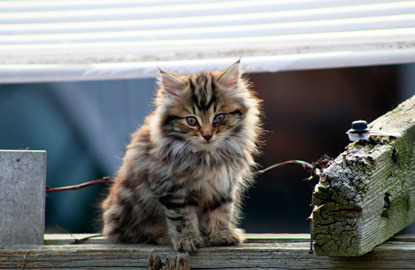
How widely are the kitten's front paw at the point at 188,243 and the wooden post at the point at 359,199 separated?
0.54 metres

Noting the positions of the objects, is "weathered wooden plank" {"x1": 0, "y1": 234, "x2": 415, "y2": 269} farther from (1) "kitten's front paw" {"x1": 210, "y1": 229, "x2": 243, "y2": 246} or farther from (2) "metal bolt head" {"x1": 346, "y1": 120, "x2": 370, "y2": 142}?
(2) "metal bolt head" {"x1": 346, "y1": 120, "x2": 370, "y2": 142}

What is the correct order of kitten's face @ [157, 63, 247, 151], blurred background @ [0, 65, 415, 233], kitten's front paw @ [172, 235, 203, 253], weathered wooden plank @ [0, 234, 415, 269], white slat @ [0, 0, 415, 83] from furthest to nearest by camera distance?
blurred background @ [0, 65, 415, 233], white slat @ [0, 0, 415, 83], kitten's face @ [157, 63, 247, 151], kitten's front paw @ [172, 235, 203, 253], weathered wooden plank @ [0, 234, 415, 269]

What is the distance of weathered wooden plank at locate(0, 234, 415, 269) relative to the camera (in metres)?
1.69

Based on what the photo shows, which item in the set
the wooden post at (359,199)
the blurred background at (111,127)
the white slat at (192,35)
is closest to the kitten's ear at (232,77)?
the white slat at (192,35)

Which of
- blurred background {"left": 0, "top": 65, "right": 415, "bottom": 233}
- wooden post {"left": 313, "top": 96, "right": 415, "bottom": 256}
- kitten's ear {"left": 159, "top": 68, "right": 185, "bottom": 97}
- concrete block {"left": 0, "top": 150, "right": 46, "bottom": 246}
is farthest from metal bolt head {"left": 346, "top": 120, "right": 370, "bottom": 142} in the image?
blurred background {"left": 0, "top": 65, "right": 415, "bottom": 233}

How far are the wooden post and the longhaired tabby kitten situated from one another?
620 mm

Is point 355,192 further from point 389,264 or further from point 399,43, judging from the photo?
point 399,43

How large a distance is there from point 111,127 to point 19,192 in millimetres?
1202

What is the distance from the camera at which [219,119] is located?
2.30 metres

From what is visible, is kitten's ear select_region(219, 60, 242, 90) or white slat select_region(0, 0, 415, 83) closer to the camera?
kitten's ear select_region(219, 60, 242, 90)

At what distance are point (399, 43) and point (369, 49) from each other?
15cm

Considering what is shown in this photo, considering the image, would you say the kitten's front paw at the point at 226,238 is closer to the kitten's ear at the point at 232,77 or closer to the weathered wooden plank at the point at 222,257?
the weathered wooden plank at the point at 222,257

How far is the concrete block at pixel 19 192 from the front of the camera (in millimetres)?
2127

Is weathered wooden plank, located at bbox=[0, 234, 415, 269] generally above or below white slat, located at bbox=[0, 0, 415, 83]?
below
